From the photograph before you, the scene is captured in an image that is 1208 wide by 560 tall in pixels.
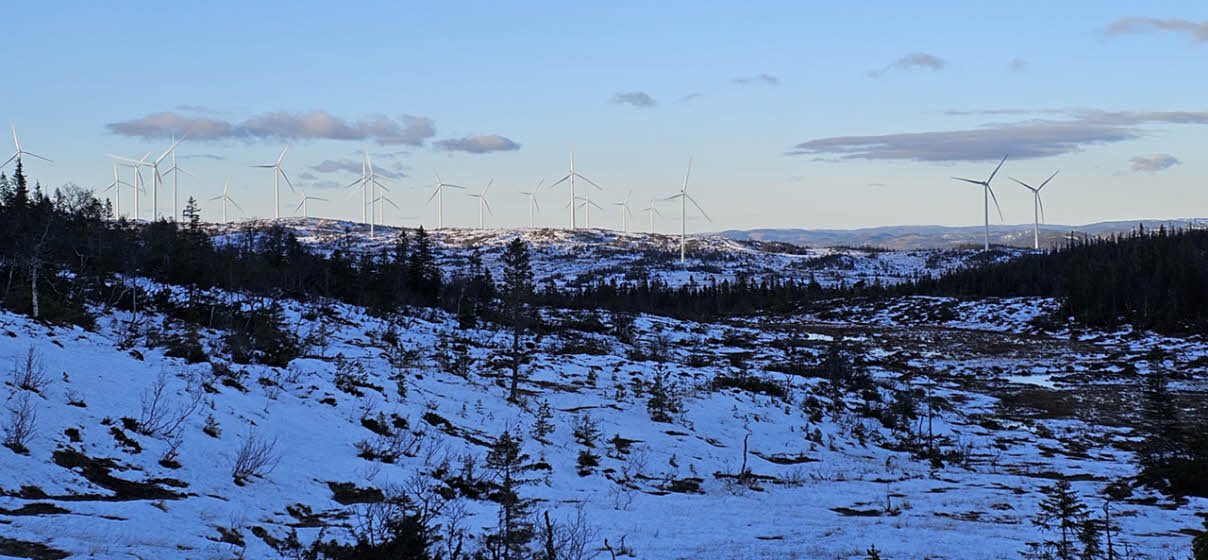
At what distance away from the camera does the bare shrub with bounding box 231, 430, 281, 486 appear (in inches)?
518

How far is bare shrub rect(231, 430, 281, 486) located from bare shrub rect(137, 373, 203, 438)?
1.19 meters

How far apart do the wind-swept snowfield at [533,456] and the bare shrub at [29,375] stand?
0.70ft

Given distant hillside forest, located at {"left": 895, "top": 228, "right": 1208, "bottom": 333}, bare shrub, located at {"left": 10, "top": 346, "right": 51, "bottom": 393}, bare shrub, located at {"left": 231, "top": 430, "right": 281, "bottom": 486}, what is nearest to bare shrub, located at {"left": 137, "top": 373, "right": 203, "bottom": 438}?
bare shrub, located at {"left": 231, "top": 430, "right": 281, "bottom": 486}

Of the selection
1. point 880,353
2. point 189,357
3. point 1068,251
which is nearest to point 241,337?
point 189,357

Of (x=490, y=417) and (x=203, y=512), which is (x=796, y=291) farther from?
(x=203, y=512)

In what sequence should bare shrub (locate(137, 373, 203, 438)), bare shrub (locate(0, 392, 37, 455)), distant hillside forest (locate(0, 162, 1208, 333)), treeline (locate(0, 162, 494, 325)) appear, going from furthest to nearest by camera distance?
distant hillside forest (locate(0, 162, 1208, 333)) → treeline (locate(0, 162, 494, 325)) → bare shrub (locate(137, 373, 203, 438)) → bare shrub (locate(0, 392, 37, 455))

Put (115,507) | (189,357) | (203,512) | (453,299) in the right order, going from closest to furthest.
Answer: (115,507) → (203,512) → (189,357) → (453,299)

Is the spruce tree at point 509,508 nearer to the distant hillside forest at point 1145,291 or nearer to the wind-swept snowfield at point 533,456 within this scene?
the wind-swept snowfield at point 533,456

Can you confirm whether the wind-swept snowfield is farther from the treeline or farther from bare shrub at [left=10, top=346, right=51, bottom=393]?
the treeline

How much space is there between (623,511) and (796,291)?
142654 millimetres

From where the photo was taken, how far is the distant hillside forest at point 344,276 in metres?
33.1

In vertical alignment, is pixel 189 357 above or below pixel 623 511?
above

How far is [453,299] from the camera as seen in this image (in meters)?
72.2

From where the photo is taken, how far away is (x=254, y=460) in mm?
13547
